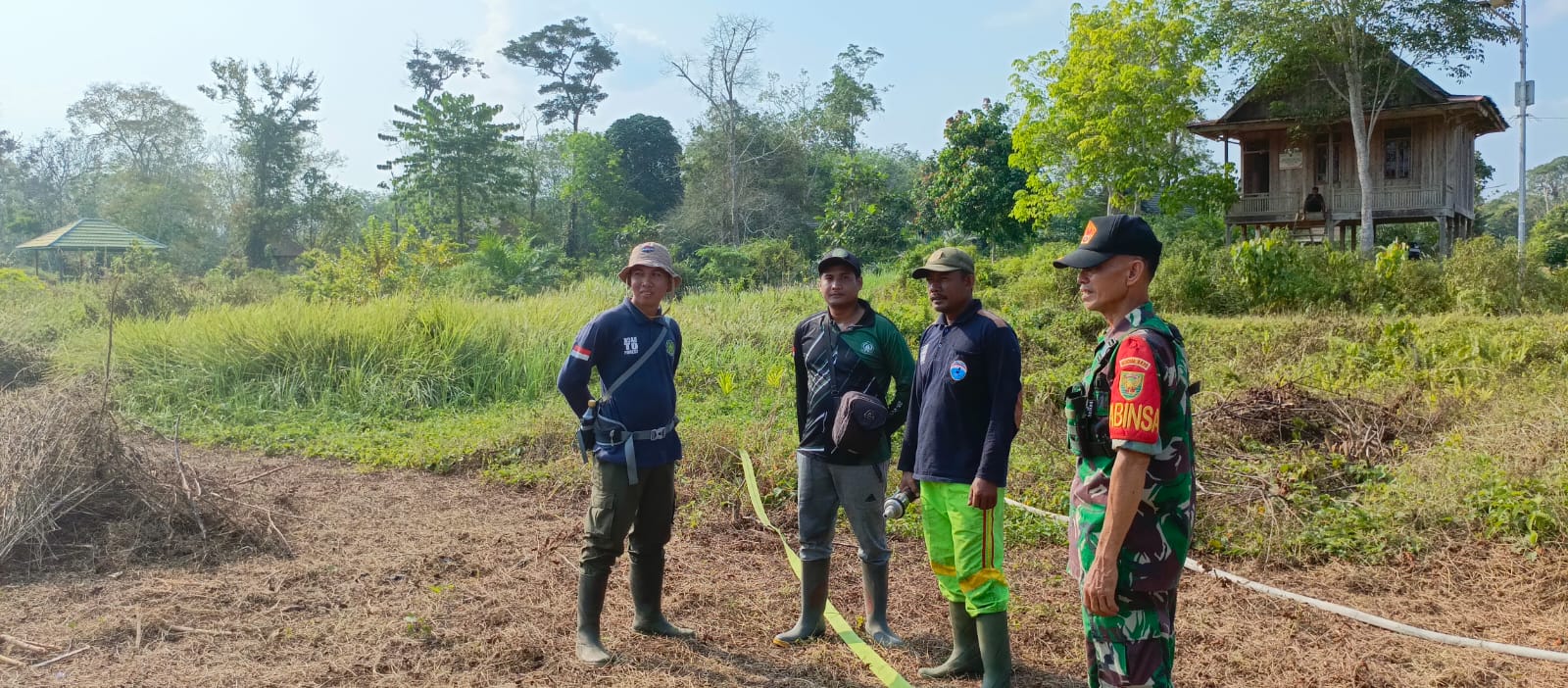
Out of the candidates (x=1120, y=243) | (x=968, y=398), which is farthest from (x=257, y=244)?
(x=1120, y=243)

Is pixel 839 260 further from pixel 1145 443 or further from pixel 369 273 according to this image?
pixel 369 273

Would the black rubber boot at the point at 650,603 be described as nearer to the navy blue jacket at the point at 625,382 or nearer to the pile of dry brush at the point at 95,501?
the navy blue jacket at the point at 625,382

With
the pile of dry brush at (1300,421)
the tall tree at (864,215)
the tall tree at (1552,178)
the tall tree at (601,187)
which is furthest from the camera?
the tall tree at (1552,178)

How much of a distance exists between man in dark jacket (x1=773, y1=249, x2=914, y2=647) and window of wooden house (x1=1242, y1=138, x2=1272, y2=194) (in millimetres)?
20611

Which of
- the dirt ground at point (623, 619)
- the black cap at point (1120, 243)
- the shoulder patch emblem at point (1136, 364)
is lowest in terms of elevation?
the dirt ground at point (623, 619)

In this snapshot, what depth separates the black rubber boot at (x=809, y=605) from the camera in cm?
384

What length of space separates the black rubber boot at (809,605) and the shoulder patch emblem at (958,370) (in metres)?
1.09

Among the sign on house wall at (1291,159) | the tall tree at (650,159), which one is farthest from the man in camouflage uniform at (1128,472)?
the tall tree at (650,159)

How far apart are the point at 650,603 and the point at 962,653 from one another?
132 centimetres

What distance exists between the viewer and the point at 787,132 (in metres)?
36.3

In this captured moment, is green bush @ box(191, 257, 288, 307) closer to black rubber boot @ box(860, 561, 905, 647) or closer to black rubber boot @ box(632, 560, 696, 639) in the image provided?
black rubber boot @ box(632, 560, 696, 639)

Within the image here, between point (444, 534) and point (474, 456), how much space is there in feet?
6.68

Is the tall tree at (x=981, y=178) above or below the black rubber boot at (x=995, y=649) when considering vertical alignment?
above

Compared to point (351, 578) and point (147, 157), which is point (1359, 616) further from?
point (147, 157)
